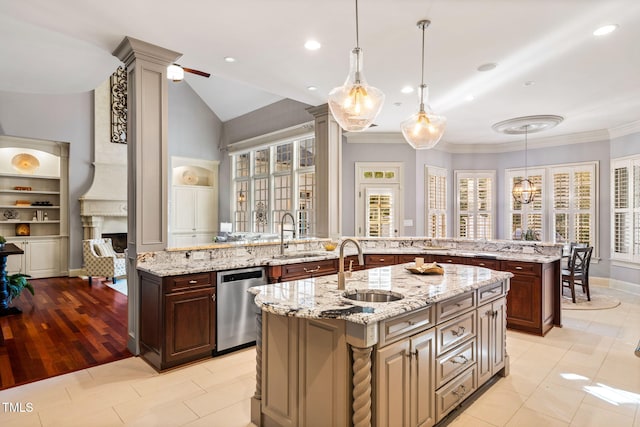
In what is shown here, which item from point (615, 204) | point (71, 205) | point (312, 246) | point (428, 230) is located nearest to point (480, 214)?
point (428, 230)

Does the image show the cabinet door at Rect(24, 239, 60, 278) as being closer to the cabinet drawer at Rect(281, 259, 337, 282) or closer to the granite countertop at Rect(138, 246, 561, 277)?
the granite countertop at Rect(138, 246, 561, 277)

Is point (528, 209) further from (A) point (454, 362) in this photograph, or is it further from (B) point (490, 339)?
(A) point (454, 362)

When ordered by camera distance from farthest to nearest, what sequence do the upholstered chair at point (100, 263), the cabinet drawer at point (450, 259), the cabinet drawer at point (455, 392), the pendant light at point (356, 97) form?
1. the upholstered chair at point (100, 263)
2. the cabinet drawer at point (450, 259)
3. the pendant light at point (356, 97)
4. the cabinet drawer at point (455, 392)

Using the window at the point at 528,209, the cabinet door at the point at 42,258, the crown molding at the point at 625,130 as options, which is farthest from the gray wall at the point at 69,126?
the crown molding at the point at 625,130

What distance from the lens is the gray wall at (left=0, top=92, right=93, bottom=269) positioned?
6984 mm

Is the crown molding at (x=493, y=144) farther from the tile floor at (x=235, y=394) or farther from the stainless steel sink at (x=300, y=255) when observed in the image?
the tile floor at (x=235, y=394)

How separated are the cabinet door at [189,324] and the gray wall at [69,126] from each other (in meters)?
6.12

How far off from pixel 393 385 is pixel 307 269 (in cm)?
241

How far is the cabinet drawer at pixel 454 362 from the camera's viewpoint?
2.22 m

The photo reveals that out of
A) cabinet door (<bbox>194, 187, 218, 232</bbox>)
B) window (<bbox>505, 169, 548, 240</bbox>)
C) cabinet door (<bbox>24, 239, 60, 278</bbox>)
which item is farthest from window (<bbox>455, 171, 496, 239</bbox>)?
cabinet door (<bbox>24, 239, 60, 278</bbox>)

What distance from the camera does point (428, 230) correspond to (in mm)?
7527

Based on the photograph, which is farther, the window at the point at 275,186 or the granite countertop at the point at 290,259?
the window at the point at 275,186

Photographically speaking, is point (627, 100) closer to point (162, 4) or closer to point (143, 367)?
point (162, 4)

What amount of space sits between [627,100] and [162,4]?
6075 millimetres
